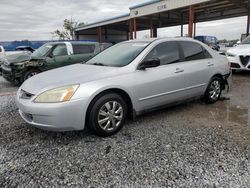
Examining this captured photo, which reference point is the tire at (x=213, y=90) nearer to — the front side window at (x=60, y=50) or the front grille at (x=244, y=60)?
the front grille at (x=244, y=60)

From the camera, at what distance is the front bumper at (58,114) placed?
2975mm

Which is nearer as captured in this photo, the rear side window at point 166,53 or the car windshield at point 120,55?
the car windshield at point 120,55

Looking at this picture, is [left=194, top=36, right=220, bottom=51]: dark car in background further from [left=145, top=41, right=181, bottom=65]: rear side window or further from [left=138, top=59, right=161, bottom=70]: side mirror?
[left=138, top=59, right=161, bottom=70]: side mirror

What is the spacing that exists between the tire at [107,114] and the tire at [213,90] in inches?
94.0

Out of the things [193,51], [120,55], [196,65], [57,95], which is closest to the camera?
[57,95]

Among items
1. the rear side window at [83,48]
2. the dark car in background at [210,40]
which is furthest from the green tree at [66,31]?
the rear side window at [83,48]

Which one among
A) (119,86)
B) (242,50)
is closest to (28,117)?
(119,86)

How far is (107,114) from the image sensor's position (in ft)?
11.1

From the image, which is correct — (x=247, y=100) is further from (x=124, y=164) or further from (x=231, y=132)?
(x=124, y=164)

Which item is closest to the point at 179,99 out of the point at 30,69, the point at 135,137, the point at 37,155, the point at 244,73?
the point at 135,137

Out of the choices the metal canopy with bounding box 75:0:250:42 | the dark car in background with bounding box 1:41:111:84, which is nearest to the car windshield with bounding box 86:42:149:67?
the dark car in background with bounding box 1:41:111:84

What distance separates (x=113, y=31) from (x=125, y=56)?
36.6 meters

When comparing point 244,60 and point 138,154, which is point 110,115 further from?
point 244,60

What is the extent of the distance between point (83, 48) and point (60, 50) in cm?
97
